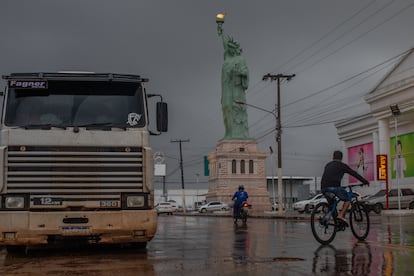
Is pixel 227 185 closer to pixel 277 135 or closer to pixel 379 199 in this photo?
pixel 277 135

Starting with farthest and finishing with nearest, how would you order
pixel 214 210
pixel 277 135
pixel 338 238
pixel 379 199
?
1. pixel 214 210
2. pixel 277 135
3. pixel 379 199
4. pixel 338 238

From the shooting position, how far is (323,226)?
35.7 ft

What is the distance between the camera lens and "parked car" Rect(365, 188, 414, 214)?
1464 inches

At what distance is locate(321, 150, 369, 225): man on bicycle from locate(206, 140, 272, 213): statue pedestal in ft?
164

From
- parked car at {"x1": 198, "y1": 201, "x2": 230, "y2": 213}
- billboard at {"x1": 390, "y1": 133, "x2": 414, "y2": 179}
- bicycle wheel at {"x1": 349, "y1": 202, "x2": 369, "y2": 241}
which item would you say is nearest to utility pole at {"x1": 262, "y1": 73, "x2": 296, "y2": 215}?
billboard at {"x1": 390, "y1": 133, "x2": 414, "y2": 179}

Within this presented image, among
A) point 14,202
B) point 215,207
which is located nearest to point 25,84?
point 14,202

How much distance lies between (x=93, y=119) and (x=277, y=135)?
104 feet

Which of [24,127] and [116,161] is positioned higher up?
[24,127]

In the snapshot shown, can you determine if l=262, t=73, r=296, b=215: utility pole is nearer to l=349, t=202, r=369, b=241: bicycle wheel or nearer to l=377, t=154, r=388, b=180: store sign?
l=377, t=154, r=388, b=180: store sign

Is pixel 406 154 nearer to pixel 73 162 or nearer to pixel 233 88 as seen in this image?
pixel 233 88

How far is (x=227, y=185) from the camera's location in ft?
204

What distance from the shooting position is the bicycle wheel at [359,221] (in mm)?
11219

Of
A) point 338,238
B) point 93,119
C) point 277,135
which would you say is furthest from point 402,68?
point 93,119

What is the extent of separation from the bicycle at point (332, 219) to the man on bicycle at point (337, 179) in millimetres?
98
